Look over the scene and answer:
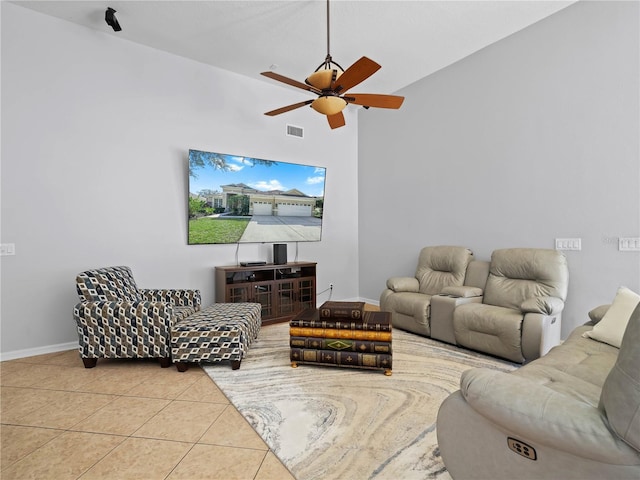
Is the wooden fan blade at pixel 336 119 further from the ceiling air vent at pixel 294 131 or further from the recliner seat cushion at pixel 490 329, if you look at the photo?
the recliner seat cushion at pixel 490 329

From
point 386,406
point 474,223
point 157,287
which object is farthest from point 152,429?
point 474,223

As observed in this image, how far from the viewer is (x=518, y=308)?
325 cm

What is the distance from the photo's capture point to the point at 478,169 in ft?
13.5

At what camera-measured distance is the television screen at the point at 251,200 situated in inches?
165

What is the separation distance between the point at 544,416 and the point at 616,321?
63.4 inches

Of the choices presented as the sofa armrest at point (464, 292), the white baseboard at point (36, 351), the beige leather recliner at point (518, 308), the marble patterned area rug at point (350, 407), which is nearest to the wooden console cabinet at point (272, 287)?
the marble patterned area rug at point (350, 407)

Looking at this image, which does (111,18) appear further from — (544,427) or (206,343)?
(544,427)

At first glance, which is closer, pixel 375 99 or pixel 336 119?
pixel 375 99

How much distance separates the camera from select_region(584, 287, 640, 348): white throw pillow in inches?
82.3

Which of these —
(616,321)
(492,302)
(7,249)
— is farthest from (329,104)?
(7,249)

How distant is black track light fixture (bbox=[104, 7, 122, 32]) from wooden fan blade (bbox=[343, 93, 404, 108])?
2.42 metres

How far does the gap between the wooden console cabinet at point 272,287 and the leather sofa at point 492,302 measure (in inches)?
44.8

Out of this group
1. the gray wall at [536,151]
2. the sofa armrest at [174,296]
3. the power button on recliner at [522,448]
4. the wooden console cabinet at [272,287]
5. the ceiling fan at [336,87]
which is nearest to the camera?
the power button on recliner at [522,448]

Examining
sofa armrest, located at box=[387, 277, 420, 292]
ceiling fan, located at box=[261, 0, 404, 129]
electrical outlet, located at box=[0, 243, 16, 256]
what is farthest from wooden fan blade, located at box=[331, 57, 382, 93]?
electrical outlet, located at box=[0, 243, 16, 256]
